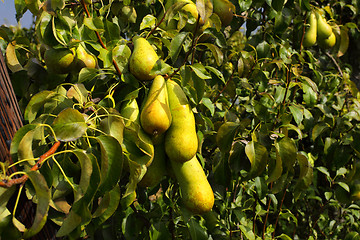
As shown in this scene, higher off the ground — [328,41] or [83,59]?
[83,59]

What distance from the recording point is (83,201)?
0.69 metres

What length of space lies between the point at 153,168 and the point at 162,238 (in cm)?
29

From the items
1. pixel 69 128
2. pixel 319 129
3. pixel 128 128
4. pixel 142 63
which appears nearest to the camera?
pixel 69 128

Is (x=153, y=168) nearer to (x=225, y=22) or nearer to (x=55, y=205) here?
(x=55, y=205)

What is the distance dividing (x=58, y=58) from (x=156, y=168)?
38cm

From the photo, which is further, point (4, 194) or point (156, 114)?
point (156, 114)

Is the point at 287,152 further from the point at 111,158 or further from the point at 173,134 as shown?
the point at 111,158

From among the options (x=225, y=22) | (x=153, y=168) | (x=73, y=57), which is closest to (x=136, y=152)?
(x=153, y=168)

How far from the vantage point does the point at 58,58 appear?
3.23 ft

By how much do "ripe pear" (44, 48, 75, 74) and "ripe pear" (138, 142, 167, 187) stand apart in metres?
0.32

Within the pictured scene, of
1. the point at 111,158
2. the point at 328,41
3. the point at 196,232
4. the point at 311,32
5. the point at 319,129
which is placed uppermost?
the point at 111,158

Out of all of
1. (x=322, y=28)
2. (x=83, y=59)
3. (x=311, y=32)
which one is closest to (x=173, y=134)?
(x=83, y=59)

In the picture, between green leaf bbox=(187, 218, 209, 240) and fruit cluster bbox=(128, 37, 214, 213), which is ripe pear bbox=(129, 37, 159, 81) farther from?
green leaf bbox=(187, 218, 209, 240)

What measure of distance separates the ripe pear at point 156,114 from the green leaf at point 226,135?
0.85 ft
